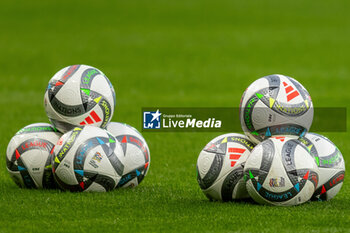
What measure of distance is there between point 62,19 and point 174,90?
2028 cm

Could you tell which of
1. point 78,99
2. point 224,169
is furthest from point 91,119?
point 224,169

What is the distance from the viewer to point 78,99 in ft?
35.1

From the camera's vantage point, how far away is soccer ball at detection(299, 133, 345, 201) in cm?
983

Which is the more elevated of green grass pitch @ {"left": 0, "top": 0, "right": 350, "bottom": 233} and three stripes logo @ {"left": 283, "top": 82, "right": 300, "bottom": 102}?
three stripes logo @ {"left": 283, "top": 82, "right": 300, "bottom": 102}

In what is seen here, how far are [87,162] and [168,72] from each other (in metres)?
21.0

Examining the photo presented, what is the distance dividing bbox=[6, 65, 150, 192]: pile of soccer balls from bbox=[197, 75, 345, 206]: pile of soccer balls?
1376mm

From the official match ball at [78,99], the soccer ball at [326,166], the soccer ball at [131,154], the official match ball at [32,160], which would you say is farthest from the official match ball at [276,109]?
the official match ball at [32,160]

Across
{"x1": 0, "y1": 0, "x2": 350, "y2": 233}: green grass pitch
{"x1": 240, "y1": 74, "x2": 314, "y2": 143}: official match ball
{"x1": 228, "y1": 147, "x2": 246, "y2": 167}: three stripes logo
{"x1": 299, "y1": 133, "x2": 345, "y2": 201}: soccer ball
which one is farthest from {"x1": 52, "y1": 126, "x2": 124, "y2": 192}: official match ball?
{"x1": 299, "y1": 133, "x2": 345, "y2": 201}: soccer ball

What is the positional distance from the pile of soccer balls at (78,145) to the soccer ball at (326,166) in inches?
106

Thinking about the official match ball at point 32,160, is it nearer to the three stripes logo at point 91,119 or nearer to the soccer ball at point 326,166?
the three stripes logo at point 91,119

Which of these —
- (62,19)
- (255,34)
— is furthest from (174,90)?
(62,19)

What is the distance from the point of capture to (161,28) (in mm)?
42062

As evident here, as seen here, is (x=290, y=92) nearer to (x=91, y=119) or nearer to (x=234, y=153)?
(x=234, y=153)

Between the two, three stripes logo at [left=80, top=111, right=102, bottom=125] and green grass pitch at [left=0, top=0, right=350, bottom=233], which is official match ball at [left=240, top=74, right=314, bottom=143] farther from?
three stripes logo at [left=80, top=111, right=102, bottom=125]
